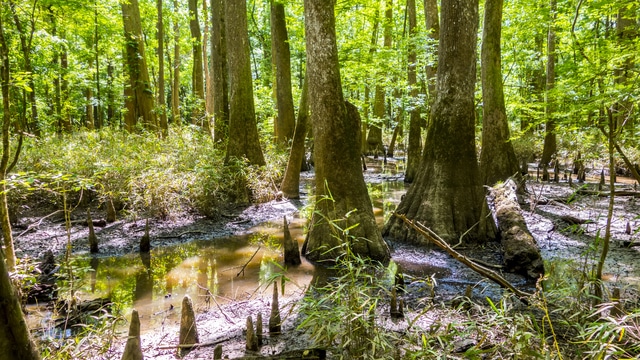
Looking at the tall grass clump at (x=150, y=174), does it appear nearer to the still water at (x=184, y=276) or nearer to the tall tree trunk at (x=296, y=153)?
the tall tree trunk at (x=296, y=153)

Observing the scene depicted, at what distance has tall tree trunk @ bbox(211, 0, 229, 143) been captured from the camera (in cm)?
1155

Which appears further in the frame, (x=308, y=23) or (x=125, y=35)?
(x=125, y=35)

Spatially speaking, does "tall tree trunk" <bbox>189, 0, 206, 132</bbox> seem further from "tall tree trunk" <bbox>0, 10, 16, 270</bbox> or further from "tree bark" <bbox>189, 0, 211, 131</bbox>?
"tall tree trunk" <bbox>0, 10, 16, 270</bbox>

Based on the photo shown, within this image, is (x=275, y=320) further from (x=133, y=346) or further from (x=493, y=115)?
(x=493, y=115)

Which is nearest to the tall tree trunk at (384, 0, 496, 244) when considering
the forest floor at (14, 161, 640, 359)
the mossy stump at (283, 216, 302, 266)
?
the forest floor at (14, 161, 640, 359)

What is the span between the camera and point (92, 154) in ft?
29.2

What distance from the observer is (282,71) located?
43.2 feet

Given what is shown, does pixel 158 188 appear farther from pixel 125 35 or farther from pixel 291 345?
pixel 125 35

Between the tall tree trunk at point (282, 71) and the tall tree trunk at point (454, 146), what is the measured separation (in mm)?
6749

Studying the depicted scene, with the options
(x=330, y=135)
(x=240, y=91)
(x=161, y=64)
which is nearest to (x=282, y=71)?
(x=240, y=91)

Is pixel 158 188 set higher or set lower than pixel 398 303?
higher

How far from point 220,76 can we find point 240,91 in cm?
301

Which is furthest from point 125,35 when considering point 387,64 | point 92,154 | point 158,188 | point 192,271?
point 192,271

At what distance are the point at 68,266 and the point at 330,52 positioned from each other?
4.56m
